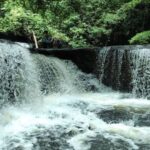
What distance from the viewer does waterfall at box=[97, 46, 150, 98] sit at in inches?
370

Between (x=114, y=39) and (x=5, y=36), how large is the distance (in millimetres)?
4121

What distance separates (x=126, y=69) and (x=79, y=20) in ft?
13.3

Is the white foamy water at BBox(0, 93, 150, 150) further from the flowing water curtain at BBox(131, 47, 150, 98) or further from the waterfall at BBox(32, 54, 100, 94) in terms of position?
the waterfall at BBox(32, 54, 100, 94)

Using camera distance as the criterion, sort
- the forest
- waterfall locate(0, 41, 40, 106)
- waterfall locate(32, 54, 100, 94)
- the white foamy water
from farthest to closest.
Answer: the forest < waterfall locate(32, 54, 100, 94) < waterfall locate(0, 41, 40, 106) < the white foamy water

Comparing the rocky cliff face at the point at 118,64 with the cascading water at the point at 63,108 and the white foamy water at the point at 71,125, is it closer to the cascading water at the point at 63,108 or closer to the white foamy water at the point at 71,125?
the cascading water at the point at 63,108

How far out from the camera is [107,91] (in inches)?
396

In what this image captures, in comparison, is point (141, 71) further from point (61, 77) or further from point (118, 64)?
point (61, 77)

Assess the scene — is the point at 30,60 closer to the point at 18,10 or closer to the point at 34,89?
the point at 34,89

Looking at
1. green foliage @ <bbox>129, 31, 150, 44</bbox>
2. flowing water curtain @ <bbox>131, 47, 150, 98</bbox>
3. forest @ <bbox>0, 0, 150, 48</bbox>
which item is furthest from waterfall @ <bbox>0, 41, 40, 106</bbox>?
green foliage @ <bbox>129, 31, 150, 44</bbox>

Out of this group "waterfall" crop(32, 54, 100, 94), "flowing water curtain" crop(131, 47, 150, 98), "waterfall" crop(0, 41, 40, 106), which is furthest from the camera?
"waterfall" crop(32, 54, 100, 94)

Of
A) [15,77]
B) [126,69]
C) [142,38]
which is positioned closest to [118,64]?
[126,69]

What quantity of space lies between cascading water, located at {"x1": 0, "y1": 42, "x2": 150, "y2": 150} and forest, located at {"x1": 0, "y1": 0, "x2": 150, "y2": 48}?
7.59 feet

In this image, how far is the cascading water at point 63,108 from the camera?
5.87 m

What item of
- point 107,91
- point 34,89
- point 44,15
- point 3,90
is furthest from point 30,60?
point 44,15
